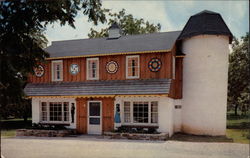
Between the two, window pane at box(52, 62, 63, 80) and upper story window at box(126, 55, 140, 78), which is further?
window pane at box(52, 62, 63, 80)

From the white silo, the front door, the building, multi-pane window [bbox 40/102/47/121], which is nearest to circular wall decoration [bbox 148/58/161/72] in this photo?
the building

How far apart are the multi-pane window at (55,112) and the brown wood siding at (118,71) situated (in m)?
1.65

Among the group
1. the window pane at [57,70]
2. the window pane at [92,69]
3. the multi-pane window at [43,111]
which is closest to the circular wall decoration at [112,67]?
the window pane at [92,69]

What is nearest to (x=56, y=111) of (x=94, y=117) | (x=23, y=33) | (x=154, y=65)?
(x=94, y=117)

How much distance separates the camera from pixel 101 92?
12695 mm

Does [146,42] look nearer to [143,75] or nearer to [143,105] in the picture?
[143,75]

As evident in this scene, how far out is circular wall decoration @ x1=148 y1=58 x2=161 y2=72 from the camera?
12727mm

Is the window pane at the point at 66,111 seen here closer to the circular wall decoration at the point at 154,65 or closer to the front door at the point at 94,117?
the front door at the point at 94,117

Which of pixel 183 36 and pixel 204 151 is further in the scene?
pixel 183 36

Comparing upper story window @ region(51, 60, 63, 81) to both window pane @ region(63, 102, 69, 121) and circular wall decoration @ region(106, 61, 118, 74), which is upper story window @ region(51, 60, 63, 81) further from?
circular wall decoration @ region(106, 61, 118, 74)

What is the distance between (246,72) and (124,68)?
11.1 meters

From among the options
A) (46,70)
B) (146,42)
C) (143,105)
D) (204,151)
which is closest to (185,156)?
(204,151)

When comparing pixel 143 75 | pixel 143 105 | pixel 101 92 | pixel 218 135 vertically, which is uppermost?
pixel 143 75

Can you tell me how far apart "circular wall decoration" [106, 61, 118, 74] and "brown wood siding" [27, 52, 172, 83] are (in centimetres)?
18
